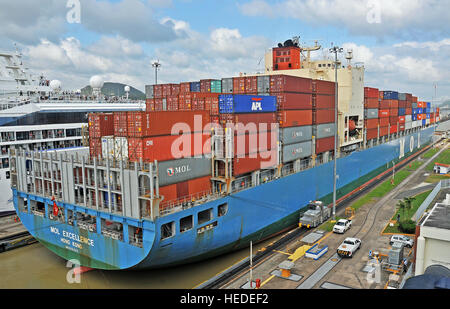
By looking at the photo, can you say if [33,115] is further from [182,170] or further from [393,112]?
[393,112]

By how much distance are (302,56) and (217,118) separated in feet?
82.4

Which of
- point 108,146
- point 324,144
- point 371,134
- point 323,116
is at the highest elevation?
point 323,116

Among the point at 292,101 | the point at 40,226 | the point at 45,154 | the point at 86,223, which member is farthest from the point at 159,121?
the point at 292,101

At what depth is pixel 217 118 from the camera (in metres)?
22.7

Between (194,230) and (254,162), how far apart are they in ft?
23.4

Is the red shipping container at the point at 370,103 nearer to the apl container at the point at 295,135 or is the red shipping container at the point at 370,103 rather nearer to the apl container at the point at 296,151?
the apl container at the point at 295,135

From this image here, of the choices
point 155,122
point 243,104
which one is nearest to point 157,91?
point 243,104

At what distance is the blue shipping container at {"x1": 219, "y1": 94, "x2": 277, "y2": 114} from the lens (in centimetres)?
2228

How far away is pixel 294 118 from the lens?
93.1 ft

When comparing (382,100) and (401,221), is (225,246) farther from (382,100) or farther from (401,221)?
(382,100)

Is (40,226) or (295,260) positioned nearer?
(295,260)

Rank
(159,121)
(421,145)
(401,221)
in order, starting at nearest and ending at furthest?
(159,121)
(401,221)
(421,145)

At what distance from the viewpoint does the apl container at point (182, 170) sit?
1878 centimetres
